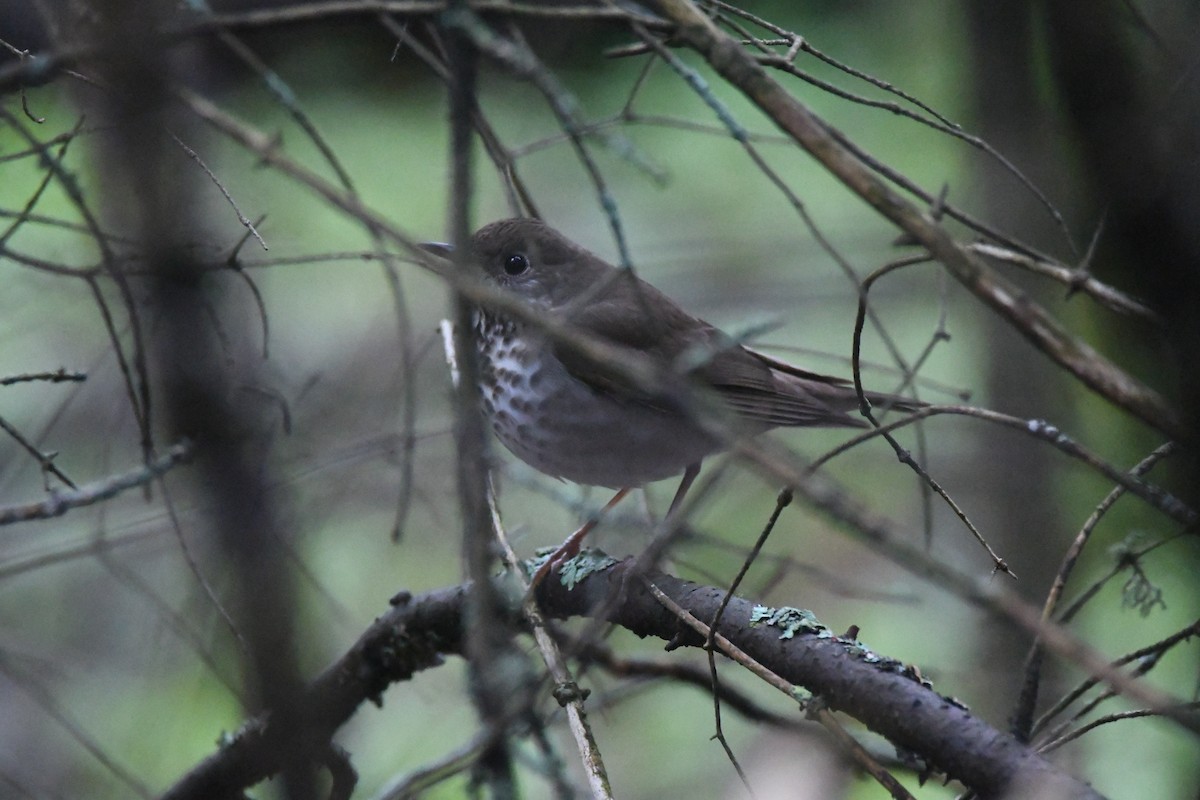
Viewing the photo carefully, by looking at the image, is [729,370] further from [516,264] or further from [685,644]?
[685,644]

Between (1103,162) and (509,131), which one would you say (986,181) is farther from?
(1103,162)

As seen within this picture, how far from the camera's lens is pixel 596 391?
2.85 m

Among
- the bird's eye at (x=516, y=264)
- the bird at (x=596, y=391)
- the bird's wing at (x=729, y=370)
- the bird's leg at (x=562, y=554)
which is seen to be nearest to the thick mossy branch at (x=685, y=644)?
the bird's leg at (x=562, y=554)

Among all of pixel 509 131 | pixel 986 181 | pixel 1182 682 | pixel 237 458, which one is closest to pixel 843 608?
pixel 1182 682

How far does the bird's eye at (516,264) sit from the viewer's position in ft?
10.3

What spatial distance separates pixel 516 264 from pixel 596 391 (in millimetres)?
516

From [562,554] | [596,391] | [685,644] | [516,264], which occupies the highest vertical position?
[516,264]

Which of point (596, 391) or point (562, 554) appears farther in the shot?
point (596, 391)

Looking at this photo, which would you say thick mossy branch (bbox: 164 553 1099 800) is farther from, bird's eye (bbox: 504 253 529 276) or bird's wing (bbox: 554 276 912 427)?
bird's eye (bbox: 504 253 529 276)

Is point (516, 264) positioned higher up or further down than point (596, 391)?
higher up

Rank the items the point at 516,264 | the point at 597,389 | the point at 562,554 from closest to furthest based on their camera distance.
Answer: the point at 562,554 → the point at 597,389 → the point at 516,264

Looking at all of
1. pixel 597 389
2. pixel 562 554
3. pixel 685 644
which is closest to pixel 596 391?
pixel 597 389

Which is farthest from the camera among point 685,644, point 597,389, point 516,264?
point 516,264

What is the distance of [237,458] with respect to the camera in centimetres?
93
